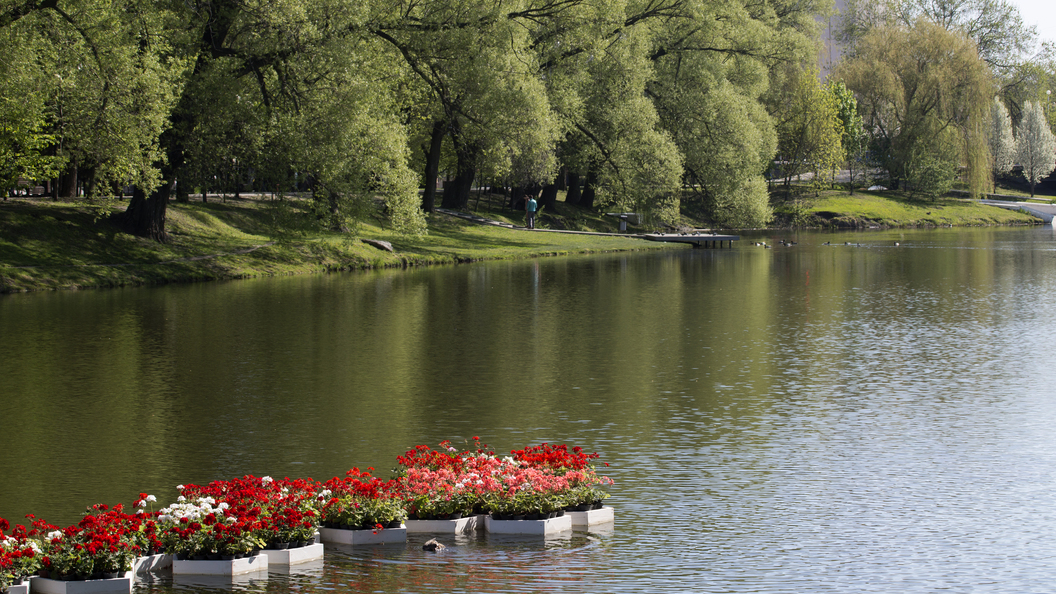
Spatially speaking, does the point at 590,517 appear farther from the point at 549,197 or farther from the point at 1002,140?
the point at 1002,140

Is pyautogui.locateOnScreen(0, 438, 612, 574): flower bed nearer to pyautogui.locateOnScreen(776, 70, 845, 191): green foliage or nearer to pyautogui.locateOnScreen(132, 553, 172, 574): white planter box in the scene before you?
pyautogui.locateOnScreen(132, 553, 172, 574): white planter box

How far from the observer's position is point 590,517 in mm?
11680

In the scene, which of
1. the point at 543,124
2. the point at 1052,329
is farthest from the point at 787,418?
the point at 543,124

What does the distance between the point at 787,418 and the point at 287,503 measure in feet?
28.5

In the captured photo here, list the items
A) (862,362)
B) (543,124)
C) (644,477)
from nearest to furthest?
1. (644,477)
2. (862,362)
3. (543,124)

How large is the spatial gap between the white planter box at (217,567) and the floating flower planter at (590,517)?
10.8 feet

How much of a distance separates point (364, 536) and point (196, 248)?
32733 mm

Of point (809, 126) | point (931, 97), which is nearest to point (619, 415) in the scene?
point (809, 126)

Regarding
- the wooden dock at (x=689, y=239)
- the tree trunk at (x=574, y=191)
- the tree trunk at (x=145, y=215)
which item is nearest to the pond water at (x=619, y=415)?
the tree trunk at (x=145, y=215)

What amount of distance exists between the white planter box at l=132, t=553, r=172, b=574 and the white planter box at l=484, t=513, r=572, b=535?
3.27 metres

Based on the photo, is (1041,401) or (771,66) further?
(771,66)

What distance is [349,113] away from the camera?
38.2 metres

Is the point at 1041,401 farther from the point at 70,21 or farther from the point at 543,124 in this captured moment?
the point at 543,124

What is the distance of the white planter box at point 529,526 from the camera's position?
1152 cm
